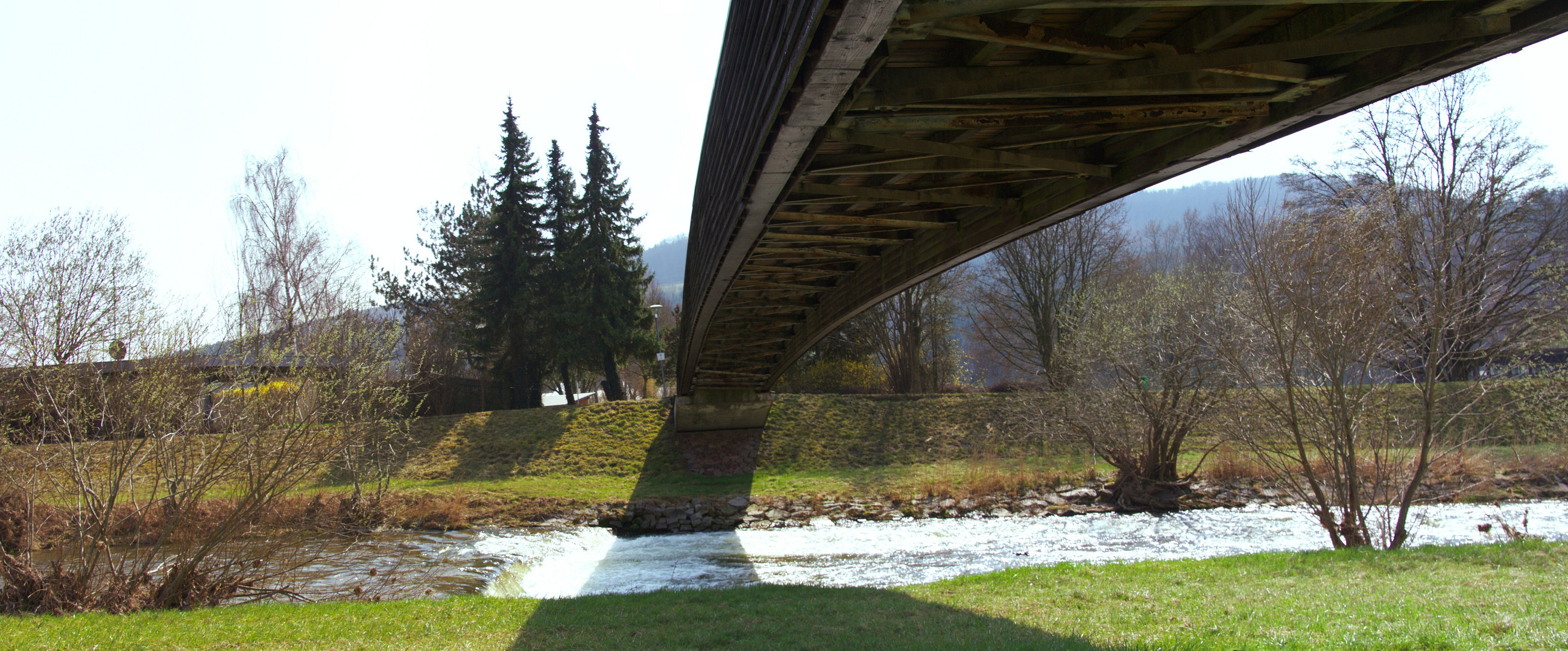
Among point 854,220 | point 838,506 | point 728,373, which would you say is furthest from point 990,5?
point 728,373

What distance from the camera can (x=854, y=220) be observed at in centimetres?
816

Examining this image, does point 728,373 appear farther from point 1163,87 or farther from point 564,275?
point 1163,87

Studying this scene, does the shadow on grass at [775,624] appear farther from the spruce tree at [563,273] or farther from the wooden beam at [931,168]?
the spruce tree at [563,273]

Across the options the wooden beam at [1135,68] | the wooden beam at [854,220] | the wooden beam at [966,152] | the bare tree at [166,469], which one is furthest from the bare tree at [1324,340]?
the bare tree at [166,469]

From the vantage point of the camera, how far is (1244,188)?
11477 millimetres

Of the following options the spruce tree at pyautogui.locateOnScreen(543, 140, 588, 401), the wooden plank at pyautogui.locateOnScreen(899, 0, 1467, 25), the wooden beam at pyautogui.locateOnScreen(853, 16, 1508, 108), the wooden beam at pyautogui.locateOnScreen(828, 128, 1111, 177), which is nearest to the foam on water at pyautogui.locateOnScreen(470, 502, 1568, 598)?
the wooden beam at pyautogui.locateOnScreen(828, 128, 1111, 177)

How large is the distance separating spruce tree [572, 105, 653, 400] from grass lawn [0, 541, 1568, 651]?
20.1m

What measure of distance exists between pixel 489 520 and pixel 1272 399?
14.5 meters

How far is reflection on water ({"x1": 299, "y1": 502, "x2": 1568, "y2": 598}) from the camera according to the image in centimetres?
1163

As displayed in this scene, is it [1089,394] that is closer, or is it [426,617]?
[426,617]

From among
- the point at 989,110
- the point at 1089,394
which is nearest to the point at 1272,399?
the point at 1089,394

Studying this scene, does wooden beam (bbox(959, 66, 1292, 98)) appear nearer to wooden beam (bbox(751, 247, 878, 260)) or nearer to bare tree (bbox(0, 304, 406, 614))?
wooden beam (bbox(751, 247, 878, 260))

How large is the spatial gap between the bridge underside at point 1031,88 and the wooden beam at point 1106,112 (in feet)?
0.05

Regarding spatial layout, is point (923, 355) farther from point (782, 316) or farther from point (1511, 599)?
point (1511, 599)
